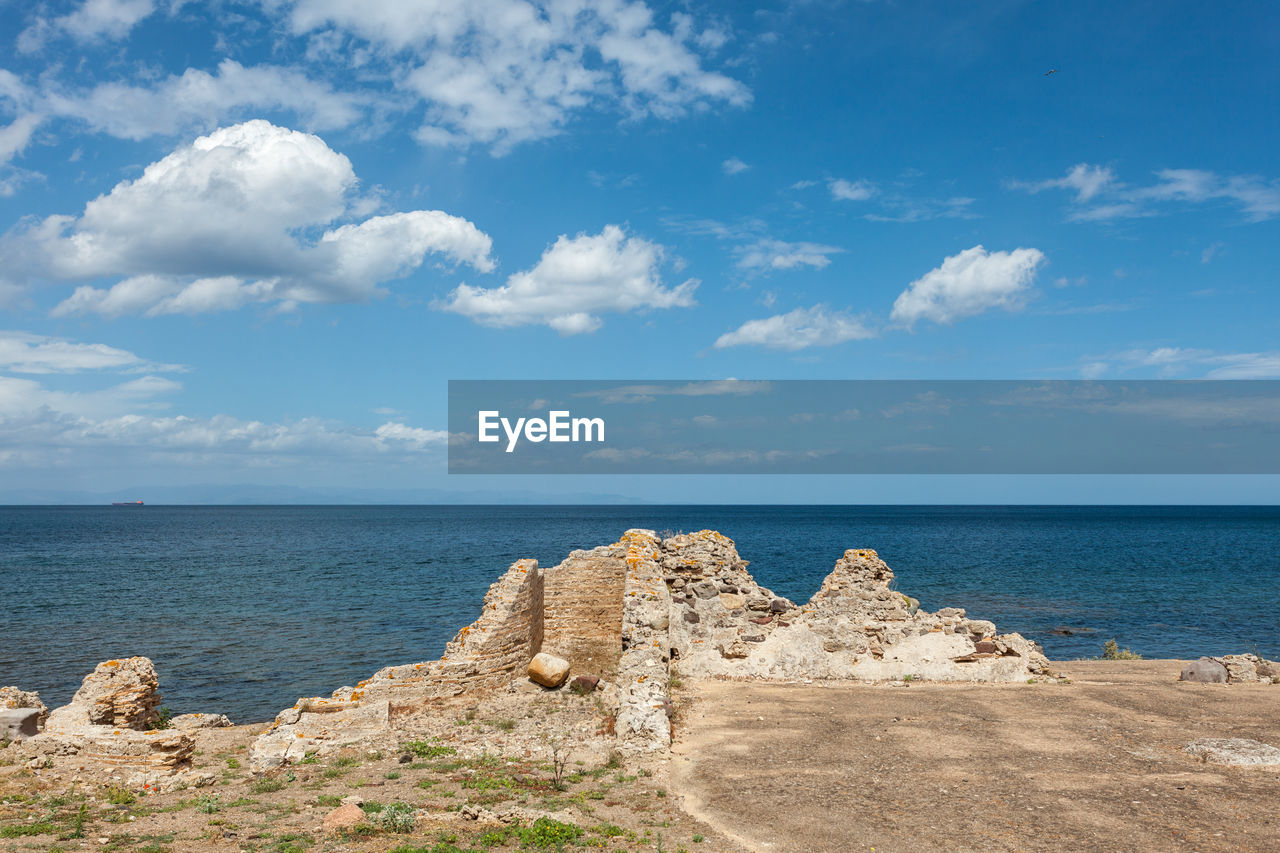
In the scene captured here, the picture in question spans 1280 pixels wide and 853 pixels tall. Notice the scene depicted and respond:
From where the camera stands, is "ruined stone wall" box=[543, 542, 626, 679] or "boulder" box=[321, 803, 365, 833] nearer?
"boulder" box=[321, 803, 365, 833]

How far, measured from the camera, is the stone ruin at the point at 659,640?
36.3 feet

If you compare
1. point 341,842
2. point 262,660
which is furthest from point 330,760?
point 262,660

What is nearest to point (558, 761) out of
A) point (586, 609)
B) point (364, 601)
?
point (586, 609)

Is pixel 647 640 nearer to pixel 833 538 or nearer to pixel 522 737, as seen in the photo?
pixel 522 737

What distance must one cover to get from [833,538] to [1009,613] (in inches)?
2491

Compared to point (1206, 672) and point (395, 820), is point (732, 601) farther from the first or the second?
point (395, 820)

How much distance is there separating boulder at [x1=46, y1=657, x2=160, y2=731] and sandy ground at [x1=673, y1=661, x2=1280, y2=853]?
28.0 feet

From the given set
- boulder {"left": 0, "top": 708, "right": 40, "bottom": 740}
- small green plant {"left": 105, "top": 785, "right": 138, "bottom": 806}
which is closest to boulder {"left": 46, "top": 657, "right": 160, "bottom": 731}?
boulder {"left": 0, "top": 708, "right": 40, "bottom": 740}

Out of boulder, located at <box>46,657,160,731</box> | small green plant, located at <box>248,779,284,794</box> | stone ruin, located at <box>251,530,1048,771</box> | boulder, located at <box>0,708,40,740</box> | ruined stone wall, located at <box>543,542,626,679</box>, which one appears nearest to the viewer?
small green plant, located at <box>248,779,284,794</box>

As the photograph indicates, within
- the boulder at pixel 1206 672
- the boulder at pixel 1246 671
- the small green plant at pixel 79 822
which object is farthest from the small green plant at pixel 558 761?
the boulder at pixel 1246 671

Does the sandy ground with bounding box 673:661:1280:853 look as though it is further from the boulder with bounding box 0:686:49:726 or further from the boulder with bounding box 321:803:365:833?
the boulder with bounding box 0:686:49:726

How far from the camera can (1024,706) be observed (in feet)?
39.4

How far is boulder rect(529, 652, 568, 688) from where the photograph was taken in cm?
1305

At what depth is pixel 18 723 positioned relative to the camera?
12922mm
